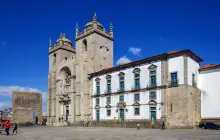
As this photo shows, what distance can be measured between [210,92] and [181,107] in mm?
6306

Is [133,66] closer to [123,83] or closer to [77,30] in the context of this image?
[123,83]

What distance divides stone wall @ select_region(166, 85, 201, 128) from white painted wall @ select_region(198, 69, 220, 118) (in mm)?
2517

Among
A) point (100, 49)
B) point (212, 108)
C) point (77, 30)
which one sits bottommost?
point (212, 108)

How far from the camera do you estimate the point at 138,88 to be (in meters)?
37.6

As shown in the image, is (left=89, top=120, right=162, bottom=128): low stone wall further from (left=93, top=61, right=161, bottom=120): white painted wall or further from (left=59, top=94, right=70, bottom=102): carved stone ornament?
(left=59, top=94, right=70, bottom=102): carved stone ornament

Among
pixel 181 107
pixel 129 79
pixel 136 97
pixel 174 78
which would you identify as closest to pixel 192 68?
pixel 174 78

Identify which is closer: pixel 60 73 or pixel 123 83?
pixel 123 83

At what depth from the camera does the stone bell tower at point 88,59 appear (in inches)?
1823

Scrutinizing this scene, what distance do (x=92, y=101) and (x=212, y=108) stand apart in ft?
71.1

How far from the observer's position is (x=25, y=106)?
5581 centimetres

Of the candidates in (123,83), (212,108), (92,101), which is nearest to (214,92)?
(212,108)

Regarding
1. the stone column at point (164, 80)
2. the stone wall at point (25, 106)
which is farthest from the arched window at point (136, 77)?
the stone wall at point (25, 106)

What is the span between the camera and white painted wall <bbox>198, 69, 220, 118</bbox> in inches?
1342

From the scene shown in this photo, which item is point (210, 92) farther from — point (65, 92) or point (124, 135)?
point (65, 92)
